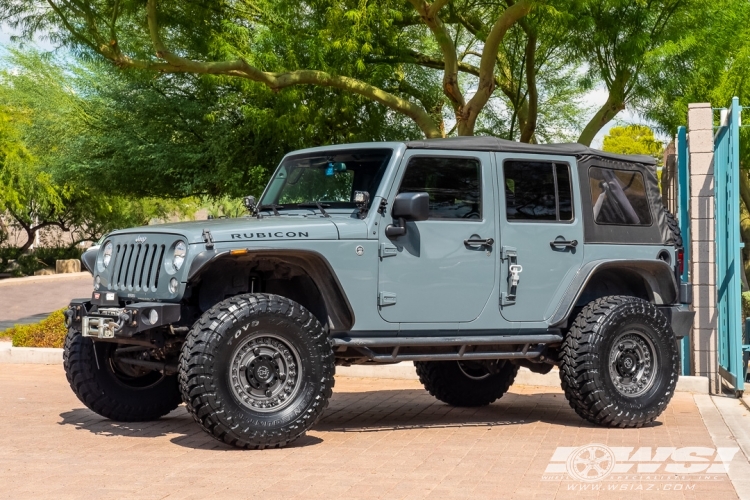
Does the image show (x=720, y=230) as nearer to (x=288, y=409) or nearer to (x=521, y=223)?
(x=521, y=223)

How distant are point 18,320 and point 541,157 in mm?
15876

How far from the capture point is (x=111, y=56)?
16109 mm

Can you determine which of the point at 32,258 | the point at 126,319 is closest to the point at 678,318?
the point at 126,319

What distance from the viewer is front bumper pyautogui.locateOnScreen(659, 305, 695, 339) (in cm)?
964

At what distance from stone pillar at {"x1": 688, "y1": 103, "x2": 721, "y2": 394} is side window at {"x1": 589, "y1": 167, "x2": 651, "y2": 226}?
1.58 metres

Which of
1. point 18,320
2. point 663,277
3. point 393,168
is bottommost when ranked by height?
point 18,320

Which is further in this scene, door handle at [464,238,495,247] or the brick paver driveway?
door handle at [464,238,495,247]

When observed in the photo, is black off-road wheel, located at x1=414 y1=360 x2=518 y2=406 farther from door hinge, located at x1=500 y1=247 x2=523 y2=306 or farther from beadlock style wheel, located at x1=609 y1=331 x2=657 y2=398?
door hinge, located at x1=500 y1=247 x2=523 y2=306

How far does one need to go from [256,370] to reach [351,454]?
86 cm

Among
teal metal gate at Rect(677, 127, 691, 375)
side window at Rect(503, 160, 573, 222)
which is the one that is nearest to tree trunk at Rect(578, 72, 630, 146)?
teal metal gate at Rect(677, 127, 691, 375)

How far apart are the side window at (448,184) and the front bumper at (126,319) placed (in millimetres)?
2027

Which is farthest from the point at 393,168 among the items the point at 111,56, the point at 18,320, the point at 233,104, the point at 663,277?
the point at 18,320

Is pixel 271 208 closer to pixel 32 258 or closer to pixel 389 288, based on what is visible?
pixel 389 288

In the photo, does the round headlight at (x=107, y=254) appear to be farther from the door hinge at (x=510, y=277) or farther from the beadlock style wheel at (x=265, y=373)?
the door hinge at (x=510, y=277)
